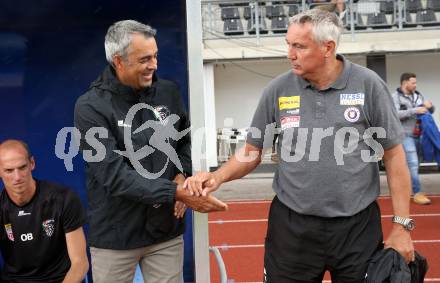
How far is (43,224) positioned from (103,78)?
3.70 feet

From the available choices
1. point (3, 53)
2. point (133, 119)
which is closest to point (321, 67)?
point (133, 119)

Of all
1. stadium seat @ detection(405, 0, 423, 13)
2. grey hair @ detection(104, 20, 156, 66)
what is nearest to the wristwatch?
grey hair @ detection(104, 20, 156, 66)

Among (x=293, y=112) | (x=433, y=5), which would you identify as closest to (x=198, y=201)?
(x=293, y=112)

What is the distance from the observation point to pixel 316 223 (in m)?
2.86

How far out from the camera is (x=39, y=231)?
138 inches

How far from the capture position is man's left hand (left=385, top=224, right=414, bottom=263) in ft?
9.33

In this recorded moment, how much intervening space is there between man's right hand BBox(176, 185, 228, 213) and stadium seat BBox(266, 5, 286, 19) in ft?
55.8

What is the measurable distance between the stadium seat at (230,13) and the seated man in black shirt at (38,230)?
16093 millimetres

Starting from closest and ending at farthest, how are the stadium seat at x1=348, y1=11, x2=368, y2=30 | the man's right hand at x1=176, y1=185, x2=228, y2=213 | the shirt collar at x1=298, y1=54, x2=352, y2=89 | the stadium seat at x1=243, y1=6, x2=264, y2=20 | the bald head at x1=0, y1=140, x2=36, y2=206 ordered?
1. the man's right hand at x1=176, y1=185, x2=228, y2=213
2. the shirt collar at x1=298, y1=54, x2=352, y2=89
3. the bald head at x1=0, y1=140, x2=36, y2=206
4. the stadium seat at x1=348, y1=11, x2=368, y2=30
5. the stadium seat at x1=243, y1=6, x2=264, y2=20

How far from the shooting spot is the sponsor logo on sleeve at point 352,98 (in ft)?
9.20

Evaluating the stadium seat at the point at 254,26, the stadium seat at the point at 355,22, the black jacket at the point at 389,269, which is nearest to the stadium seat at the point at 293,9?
the stadium seat at the point at 254,26

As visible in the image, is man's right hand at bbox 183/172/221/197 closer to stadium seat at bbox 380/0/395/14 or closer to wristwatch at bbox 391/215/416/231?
wristwatch at bbox 391/215/416/231

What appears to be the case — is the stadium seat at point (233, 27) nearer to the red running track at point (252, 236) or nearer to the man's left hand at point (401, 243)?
the red running track at point (252, 236)

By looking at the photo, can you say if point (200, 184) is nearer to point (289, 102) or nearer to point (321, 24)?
point (289, 102)
